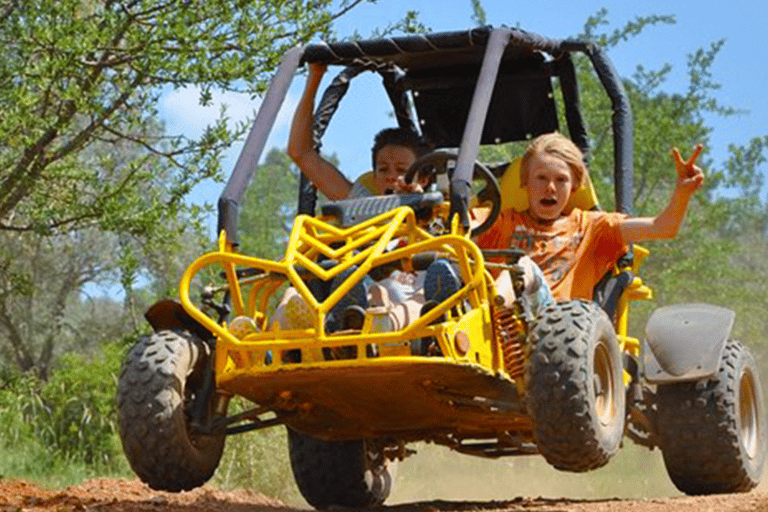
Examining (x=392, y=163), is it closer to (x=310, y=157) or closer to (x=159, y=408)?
(x=310, y=157)

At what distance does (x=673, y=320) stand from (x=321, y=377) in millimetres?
2434

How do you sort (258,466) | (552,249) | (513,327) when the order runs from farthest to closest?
(258,466) → (552,249) → (513,327)

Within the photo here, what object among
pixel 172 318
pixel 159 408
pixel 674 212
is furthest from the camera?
pixel 674 212

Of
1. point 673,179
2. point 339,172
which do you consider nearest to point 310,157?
point 339,172

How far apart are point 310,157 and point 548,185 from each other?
1.33 meters

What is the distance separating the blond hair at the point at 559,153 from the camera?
7.67 metres

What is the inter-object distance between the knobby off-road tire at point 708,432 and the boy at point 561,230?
0.76 meters

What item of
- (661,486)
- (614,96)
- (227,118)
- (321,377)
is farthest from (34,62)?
(661,486)

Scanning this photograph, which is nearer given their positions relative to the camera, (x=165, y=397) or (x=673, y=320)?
(x=165, y=397)

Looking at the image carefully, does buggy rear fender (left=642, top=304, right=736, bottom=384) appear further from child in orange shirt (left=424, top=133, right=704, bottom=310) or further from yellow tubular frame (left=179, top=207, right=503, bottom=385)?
yellow tubular frame (left=179, top=207, right=503, bottom=385)

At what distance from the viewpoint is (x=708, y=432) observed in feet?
25.9

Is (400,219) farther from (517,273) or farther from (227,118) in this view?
(227,118)

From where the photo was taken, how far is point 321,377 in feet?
20.8

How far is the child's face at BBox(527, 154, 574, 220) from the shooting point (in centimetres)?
768
